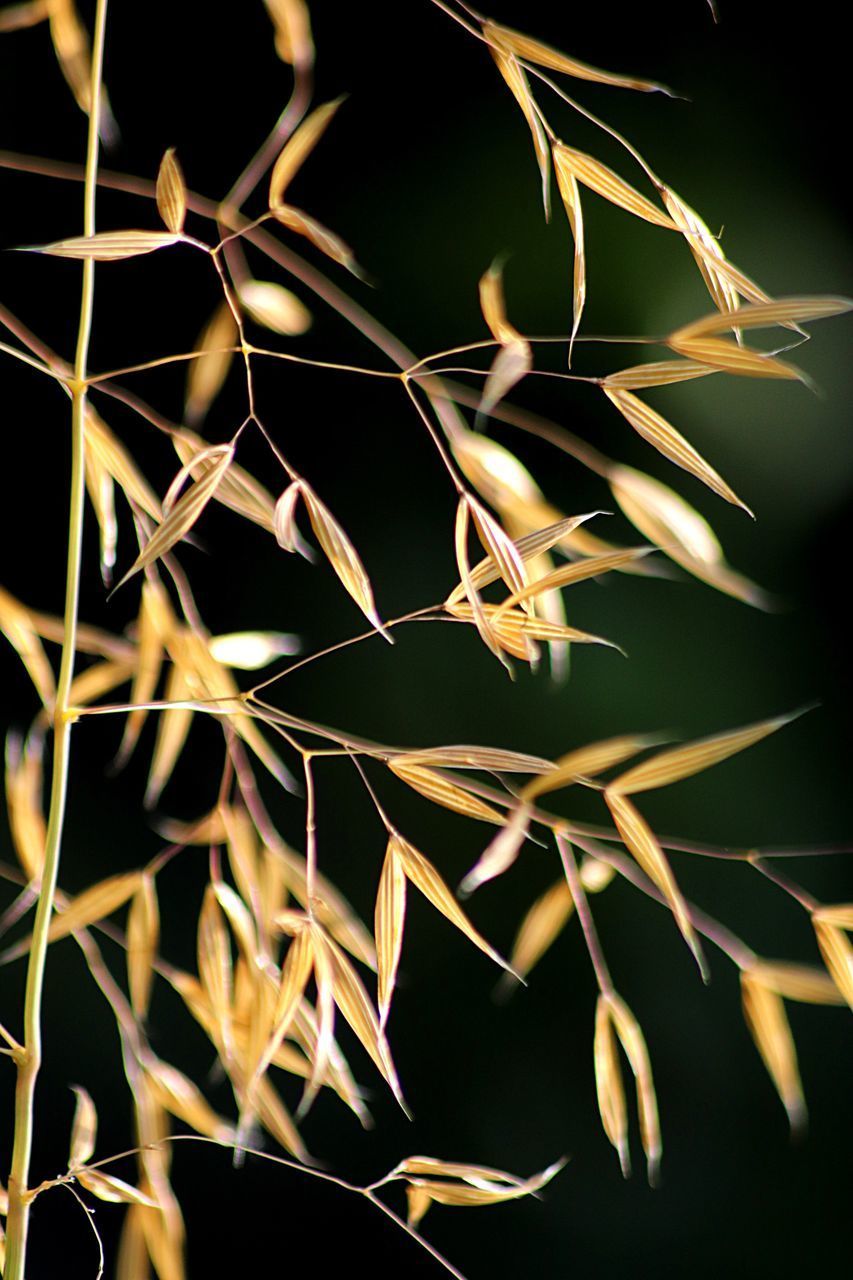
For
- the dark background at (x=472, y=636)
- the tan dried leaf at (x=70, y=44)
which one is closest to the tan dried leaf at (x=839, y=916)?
the tan dried leaf at (x=70, y=44)

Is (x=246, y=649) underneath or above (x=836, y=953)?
above

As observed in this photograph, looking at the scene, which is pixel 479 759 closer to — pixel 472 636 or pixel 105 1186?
pixel 105 1186

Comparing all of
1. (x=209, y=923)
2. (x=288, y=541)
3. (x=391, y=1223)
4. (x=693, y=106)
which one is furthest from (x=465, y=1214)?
(x=693, y=106)

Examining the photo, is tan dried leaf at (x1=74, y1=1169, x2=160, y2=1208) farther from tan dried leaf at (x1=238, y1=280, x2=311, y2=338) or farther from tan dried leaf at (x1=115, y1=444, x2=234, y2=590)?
tan dried leaf at (x1=238, y1=280, x2=311, y2=338)

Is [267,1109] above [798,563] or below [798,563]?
below

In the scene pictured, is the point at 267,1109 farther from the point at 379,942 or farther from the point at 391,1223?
the point at 391,1223

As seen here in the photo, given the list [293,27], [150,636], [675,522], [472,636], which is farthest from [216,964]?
[472,636]

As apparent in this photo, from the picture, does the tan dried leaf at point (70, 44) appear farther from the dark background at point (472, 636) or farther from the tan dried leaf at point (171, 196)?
the dark background at point (472, 636)
